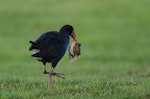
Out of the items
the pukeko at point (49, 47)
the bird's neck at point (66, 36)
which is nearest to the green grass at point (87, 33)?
the bird's neck at point (66, 36)

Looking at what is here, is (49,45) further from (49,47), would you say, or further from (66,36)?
(66,36)

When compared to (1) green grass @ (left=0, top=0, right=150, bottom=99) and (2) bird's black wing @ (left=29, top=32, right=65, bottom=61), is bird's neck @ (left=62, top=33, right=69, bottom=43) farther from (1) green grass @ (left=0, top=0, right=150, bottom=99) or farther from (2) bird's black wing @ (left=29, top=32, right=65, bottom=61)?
(1) green grass @ (left=0, top=0, right=150, bottom=99)

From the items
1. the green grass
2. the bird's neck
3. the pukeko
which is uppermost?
the green grass

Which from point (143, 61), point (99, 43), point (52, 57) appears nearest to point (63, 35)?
point (52, 57)

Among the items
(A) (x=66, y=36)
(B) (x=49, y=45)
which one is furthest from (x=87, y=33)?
(B) (x=49, y=45)

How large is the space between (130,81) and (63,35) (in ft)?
5.93

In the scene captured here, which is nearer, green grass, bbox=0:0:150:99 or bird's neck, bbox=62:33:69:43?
bird's neck, bbox=62:33:69:43

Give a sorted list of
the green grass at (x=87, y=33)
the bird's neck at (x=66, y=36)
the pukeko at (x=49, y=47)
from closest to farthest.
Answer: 1. the pukeko at (x=49, y=47)
2. the bird's neck at (x=66, y=36)
3. the green grass at (x=87, y=33)

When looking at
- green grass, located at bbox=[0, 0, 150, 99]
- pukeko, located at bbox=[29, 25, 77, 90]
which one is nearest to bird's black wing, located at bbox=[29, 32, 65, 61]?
pukeko, located at bbox=[29, 25, 77, 90]

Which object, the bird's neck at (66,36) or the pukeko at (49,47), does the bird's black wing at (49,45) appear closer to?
the pukeko at (49,47)

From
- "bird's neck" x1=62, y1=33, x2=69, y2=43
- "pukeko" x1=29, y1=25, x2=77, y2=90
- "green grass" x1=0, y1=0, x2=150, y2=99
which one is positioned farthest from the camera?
"green grass" x1=0, y1=0, x2=150, y2=99

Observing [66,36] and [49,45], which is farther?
[66,36]

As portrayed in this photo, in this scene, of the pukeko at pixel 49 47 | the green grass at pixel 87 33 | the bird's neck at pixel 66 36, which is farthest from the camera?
the green grass at pixel 87 33

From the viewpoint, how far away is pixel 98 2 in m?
33.8
